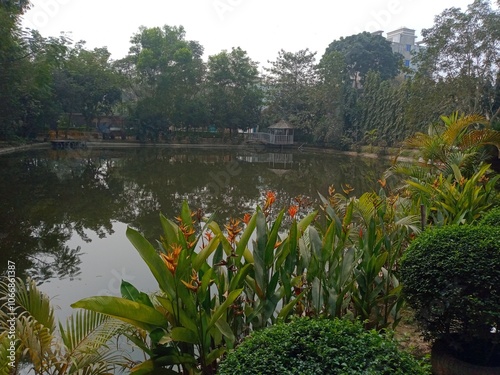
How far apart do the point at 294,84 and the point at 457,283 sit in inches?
1052

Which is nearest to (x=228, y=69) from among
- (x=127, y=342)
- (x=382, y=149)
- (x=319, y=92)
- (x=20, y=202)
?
(x=319, y=92)

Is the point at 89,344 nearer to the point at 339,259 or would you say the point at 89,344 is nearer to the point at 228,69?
the point at 339,259

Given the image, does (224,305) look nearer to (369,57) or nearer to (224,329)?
(224,329)

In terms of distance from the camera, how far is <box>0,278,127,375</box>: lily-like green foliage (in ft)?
5.60

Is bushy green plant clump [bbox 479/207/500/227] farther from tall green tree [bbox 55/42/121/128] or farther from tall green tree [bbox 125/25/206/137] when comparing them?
tall green tree [bbox 125/25/206/137]

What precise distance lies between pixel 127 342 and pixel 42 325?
115 cm

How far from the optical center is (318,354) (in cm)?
120

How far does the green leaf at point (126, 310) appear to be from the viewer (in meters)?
1.58

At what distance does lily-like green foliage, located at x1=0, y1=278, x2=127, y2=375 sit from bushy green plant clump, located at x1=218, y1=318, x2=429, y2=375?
0.92 meters

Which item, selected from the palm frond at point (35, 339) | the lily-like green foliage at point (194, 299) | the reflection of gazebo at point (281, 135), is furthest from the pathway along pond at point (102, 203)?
the reflection of gazebo at point (281, 135)

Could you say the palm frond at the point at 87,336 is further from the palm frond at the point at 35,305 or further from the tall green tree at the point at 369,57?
the tall green tree at the point at 369,57

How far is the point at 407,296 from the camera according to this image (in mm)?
2006

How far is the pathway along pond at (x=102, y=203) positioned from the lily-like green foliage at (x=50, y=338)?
1.57 m

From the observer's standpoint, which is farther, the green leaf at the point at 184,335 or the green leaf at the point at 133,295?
the green leaf at the point at 133,295
